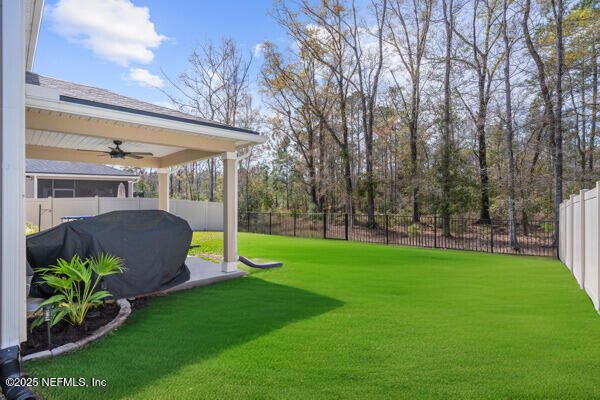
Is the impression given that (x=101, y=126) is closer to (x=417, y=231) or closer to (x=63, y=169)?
(x=417, y=231)

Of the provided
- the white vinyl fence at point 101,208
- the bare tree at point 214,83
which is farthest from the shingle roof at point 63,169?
the bare tree at point 214,83

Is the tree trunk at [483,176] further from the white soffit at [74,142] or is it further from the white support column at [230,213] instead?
the white soffit at [74,142]

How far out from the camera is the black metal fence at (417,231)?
11.0 metres

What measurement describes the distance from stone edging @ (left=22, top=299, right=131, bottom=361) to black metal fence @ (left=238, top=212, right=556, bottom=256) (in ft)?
30.1

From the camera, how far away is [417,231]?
13047 mm

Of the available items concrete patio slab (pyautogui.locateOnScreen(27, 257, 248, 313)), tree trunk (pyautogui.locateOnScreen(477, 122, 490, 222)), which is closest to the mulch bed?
concrete patio slab (pyautogui.locateOnScreen(27, 257, 248, 313))

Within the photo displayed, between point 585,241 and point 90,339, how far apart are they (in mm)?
6739

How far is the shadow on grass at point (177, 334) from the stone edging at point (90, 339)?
0.08 m

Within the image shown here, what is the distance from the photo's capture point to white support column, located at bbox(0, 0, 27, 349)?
300 centimetres

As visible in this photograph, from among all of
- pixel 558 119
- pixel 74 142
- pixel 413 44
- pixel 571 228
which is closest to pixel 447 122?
pixel 558 119

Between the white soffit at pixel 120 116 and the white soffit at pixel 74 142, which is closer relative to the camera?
the white soffit at pixel 120 116

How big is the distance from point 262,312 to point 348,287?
181 cm

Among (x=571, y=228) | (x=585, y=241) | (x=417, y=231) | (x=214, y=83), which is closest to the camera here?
(x=585, y=241)

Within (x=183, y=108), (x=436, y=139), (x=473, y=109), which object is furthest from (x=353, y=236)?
(x=183, y=108)
